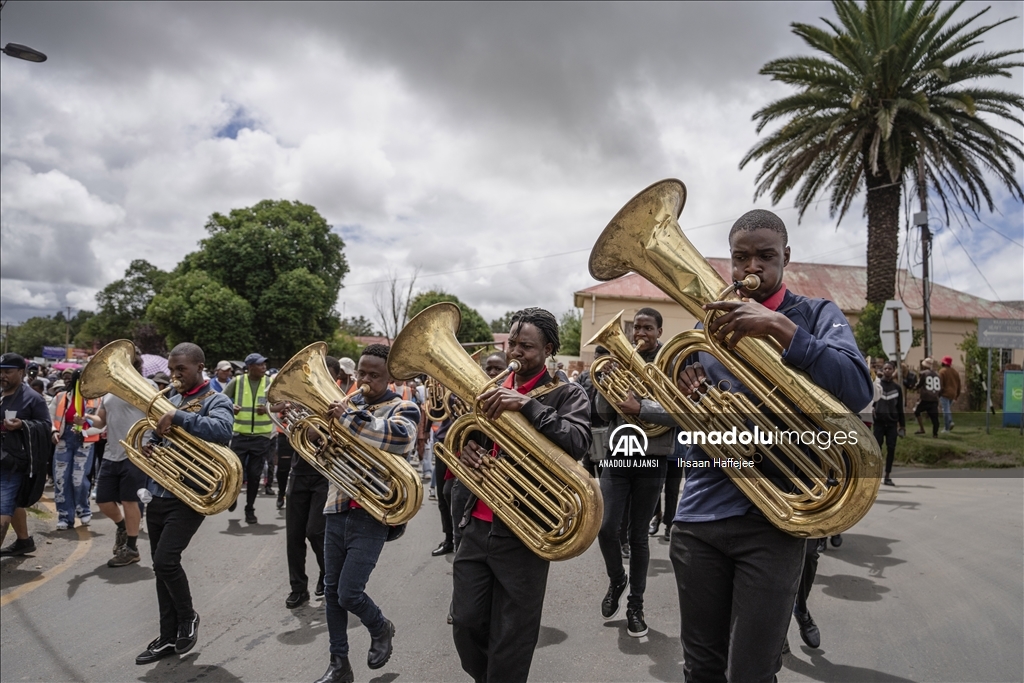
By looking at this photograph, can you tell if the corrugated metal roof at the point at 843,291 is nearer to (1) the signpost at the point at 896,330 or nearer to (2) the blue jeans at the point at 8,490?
(1) the signpost at the point at 896,330

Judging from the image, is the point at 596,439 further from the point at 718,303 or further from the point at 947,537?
the point at 947,537

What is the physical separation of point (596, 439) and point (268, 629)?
2.76 metres

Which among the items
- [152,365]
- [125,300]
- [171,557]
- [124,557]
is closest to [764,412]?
[171,557]

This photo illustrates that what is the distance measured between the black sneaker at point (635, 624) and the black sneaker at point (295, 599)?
98.3 inches

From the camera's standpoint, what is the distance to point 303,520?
496 cm

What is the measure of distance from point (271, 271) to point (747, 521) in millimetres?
32955

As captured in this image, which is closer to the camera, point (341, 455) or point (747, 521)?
point (747, 521)

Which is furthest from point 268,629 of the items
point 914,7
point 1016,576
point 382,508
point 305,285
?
point 305,285

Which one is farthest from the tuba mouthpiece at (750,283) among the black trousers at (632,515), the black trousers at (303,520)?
the black trousers at (303,520)

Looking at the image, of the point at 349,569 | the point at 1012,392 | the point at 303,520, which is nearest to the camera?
the point at 349,569

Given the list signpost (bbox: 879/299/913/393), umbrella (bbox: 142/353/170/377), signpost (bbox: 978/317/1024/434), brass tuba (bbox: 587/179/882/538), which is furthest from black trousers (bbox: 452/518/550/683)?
signpost (bbox: 978/317/1024/434)

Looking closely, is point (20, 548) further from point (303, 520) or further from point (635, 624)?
point (635, 624)

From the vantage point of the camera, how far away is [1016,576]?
17.0ft

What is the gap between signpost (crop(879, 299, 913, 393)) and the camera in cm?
1070
